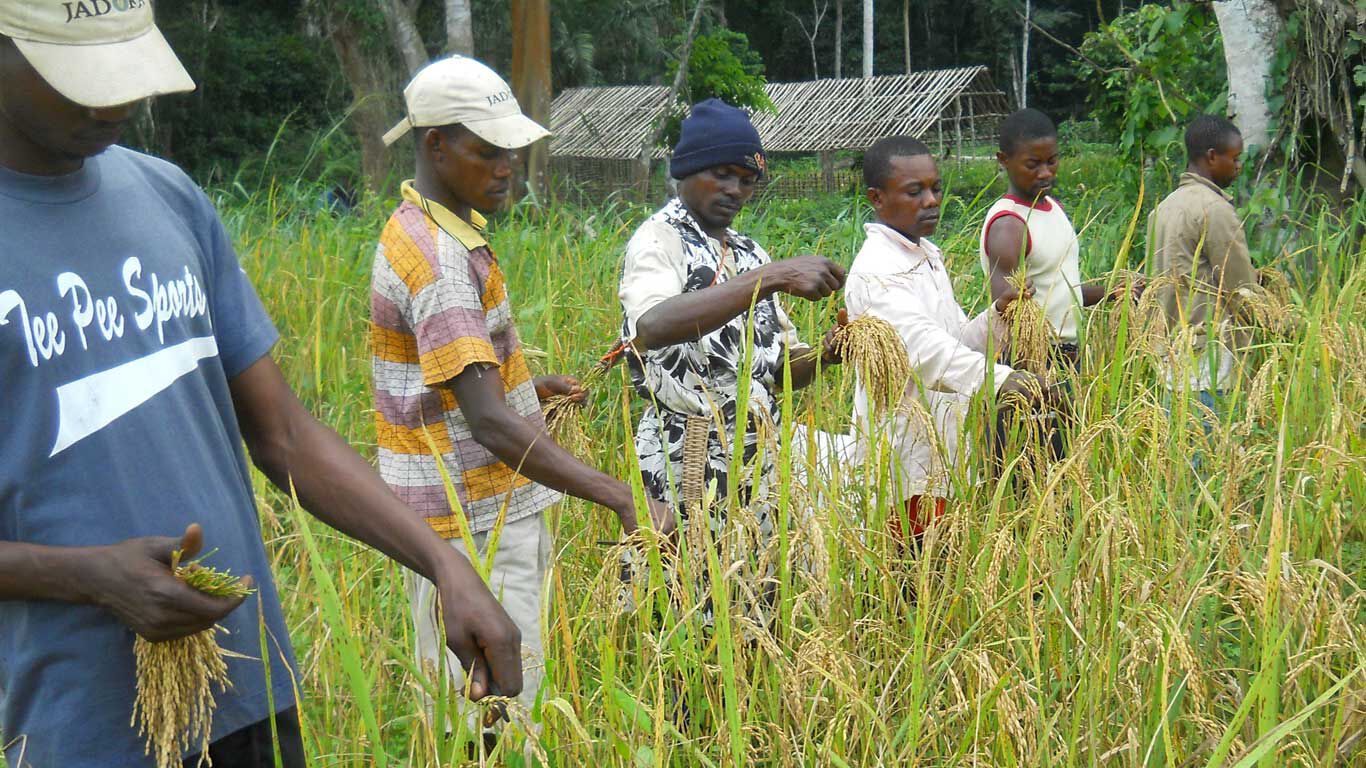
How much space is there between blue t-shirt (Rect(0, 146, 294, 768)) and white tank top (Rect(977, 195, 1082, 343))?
2504 mm

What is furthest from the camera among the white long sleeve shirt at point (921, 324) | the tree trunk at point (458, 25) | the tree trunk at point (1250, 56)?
the tree trunk at point (458, 25)

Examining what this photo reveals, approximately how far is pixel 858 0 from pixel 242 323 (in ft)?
149

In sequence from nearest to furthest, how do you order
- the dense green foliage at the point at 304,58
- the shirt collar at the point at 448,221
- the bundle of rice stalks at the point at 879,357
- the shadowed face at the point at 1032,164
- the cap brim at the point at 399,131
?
the bundle of rice stalks at the point at 879,357, the shirt collar at the point at 448,221, the cap brim at the point at 399,131, the shadowed face at the point at 1032,164, the dense green foliage at the point at 304,58

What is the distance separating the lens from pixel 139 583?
1.31m

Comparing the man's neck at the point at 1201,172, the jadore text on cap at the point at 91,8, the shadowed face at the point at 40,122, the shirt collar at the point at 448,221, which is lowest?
the man's neck at the point at 1201,172

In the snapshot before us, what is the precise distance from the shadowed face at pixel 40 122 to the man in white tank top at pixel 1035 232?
240 cm

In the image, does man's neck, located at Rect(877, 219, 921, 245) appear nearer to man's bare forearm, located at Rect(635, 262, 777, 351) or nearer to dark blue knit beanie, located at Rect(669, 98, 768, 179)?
dark blue knit beanie, located at Rect(669, 98, 768, 179)

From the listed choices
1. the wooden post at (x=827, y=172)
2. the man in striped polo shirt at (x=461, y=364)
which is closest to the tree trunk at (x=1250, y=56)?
the man in striped polo shirt at (x=461, y=364)

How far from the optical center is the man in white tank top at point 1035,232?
3.51m

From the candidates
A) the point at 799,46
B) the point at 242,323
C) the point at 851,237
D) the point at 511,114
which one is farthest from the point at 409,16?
the point at 799,46

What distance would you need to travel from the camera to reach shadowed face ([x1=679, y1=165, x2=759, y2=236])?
2.80 metres

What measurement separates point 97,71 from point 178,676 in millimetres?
642

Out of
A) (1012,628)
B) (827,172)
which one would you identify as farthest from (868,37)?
(1012,628)

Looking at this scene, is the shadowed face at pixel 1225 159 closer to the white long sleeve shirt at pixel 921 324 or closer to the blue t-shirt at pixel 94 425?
the white long sleeve shirt at pixel 921 324
